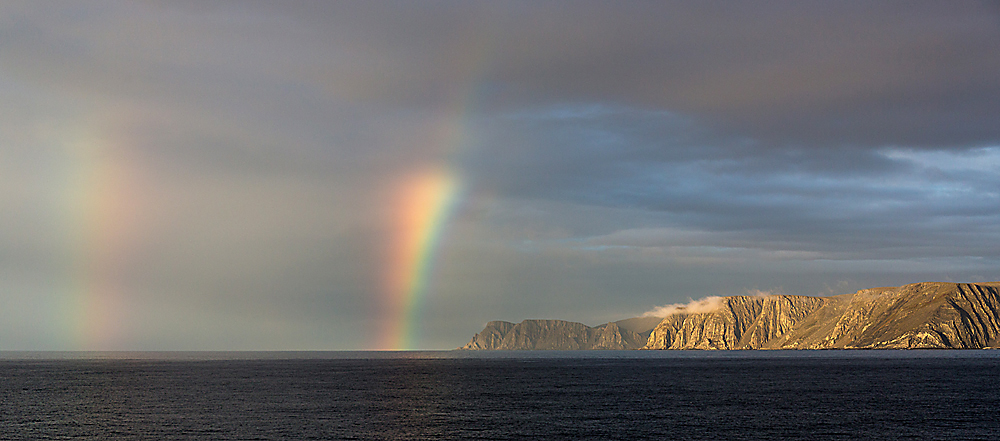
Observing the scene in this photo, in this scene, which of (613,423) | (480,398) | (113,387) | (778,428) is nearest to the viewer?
(778,428)

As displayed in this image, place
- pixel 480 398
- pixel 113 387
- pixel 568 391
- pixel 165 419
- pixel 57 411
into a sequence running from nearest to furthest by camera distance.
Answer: pixel 165 419 → pixel 57 411 → pixel 480 398 → pixel 568 391 → pixel 113 387

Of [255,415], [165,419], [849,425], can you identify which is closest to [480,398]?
[255,415]

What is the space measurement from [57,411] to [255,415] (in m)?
31.1

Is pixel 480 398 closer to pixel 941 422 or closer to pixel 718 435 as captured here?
pixel 718 435

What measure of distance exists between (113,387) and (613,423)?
11686cm

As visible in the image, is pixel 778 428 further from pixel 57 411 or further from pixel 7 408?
pixel 7 408

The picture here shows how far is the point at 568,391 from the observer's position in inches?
5285

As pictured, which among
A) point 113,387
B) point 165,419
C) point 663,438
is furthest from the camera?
point 113,387

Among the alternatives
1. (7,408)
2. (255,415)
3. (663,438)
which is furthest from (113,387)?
(663,438)

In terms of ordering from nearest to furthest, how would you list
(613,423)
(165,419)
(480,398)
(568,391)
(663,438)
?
1. (663,438)
2. (613,423)
3. (165,419)
4. (480,398)
5. (568,391)

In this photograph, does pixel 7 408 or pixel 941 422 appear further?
pixel 7 408

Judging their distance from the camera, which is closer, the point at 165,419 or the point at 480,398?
the point at 165,419

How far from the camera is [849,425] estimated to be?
7975 centimetres

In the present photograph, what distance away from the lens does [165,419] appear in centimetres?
8850
